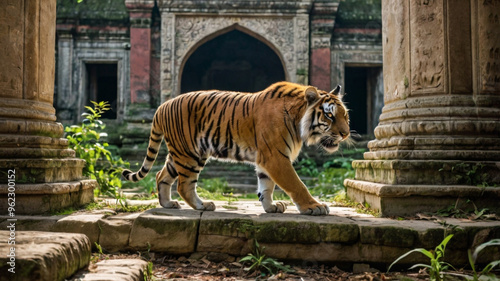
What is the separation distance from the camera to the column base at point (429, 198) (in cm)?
336

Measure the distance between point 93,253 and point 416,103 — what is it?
2.93 m

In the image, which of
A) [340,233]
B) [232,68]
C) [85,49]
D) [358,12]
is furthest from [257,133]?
[232,68]

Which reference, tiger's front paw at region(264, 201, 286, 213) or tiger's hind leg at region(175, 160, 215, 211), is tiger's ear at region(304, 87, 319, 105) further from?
tiger's hind leg at region(175, 160, 215, 211)

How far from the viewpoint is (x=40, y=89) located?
153 inches

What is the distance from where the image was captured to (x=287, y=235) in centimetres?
298

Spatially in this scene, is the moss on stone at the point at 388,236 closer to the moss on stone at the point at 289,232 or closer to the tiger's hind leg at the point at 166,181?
the moss on stone at the point at 289,232

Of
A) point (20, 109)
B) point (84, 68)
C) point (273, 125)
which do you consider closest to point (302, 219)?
point (273, 125)

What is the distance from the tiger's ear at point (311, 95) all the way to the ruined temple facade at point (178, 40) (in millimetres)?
8641

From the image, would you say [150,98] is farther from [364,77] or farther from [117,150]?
[364,77]

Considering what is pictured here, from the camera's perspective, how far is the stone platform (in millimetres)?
2863

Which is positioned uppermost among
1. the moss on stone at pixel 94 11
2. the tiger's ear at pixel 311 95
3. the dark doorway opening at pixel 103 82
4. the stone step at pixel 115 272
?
the moss on stone at pixel 94 11

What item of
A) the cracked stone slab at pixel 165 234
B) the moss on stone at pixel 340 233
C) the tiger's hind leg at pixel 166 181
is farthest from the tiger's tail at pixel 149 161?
the moss on stone at pixel 340 233

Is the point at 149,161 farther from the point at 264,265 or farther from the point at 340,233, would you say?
the point at 340,233

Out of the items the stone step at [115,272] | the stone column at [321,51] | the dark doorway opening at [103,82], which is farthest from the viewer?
the dark doorway opening at [103,82]
